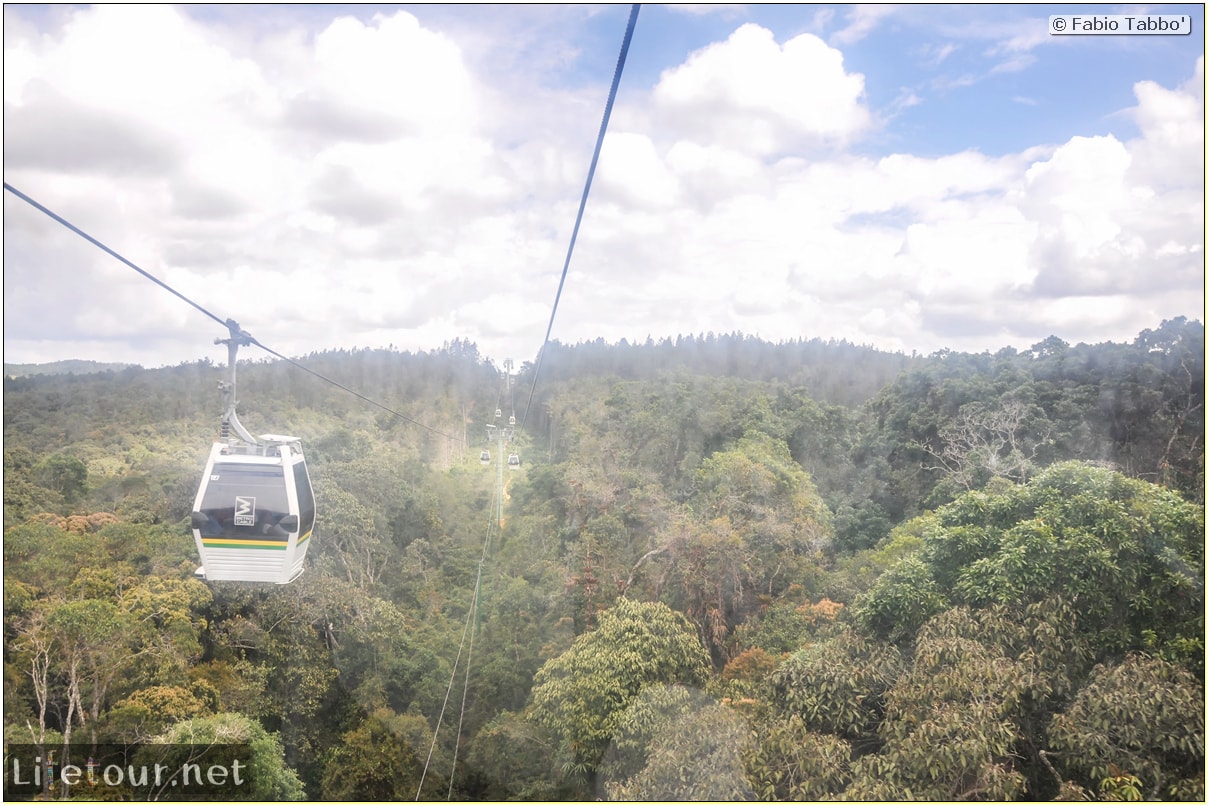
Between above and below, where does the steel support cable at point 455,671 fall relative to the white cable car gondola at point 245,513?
below

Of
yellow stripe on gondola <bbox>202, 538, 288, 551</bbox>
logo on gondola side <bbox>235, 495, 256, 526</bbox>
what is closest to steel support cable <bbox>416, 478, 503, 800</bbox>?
yellow stripe on gondola <bbox>202, 538, 288, 551</bbox>

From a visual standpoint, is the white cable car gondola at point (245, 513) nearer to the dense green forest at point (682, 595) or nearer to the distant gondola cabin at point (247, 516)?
the distant gondola cabin at point (247, 516)

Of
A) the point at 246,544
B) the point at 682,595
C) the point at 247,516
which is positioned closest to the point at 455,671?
the point at 682,595

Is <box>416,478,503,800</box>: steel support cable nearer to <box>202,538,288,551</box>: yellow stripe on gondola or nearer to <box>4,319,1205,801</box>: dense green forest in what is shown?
<box>4,319,1205,801</box>: dense green forest

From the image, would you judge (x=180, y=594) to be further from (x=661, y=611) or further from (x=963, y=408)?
(x=963, y=408)

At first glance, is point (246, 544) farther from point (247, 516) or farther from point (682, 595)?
point (682, 595)

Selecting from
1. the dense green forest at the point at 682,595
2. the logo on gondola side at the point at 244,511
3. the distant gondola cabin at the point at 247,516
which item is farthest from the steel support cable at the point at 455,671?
the logo on gondola side at the point at 244,511

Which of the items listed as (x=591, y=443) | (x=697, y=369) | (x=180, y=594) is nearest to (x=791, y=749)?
(x=180, y=594)
